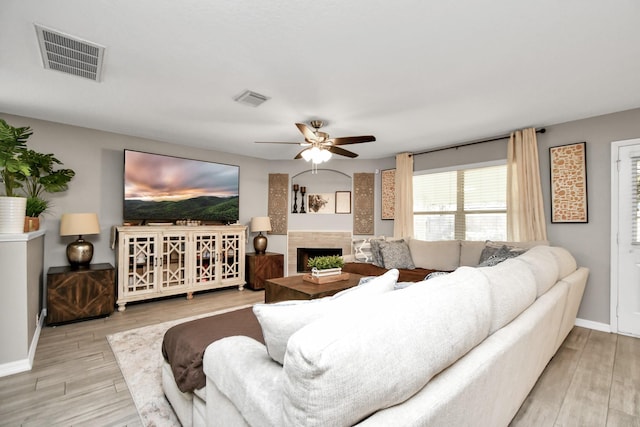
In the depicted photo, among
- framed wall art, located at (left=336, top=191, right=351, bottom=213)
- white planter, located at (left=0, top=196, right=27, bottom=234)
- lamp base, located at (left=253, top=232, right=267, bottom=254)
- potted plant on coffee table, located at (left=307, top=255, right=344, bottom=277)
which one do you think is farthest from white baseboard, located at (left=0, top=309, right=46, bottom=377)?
framed wall art, located at (left=336, top=191, right=351, bottom=213)

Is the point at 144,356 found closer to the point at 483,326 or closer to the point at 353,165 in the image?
the point at 483,326

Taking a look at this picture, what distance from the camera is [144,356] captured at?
8.49 ft

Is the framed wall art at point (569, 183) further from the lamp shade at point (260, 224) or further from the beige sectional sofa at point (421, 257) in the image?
the lamp shade at point (260, 224)

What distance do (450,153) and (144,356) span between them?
4621mm

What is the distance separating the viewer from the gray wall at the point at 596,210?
3.35 metres

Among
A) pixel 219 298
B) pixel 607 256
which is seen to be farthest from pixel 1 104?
pixel 607 256

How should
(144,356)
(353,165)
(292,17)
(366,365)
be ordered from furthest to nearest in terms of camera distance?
1. (353,165)
2. (144,356)
3. (292,17)
4. (366,365)

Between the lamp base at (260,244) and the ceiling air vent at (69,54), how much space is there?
11.1ft

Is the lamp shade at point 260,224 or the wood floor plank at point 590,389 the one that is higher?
the lamp shade at point 260,224

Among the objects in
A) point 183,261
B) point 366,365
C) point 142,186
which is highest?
point 142,186

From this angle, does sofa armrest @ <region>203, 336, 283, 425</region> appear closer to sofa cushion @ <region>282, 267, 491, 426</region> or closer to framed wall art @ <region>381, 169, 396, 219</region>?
sofa cushion @ <region>282, 267, 491, 426</region>

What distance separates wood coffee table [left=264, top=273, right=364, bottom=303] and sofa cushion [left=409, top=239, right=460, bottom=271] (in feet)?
4.85

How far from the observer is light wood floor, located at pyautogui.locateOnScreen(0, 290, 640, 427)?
6.01 ft

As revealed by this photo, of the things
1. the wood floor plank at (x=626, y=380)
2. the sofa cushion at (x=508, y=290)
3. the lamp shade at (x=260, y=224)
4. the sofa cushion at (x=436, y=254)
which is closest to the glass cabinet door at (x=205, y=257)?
the lamp shade at (x=260, y=224)
